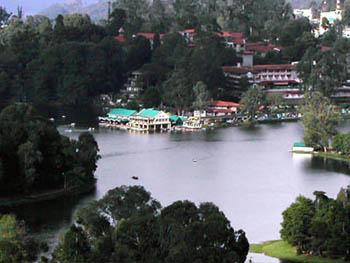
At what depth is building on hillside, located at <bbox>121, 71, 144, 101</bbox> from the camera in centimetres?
A: 3856

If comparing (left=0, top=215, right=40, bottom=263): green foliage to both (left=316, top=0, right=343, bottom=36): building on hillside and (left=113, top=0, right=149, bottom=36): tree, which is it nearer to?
(left=113, top=0, right=149, bottom=36): tree

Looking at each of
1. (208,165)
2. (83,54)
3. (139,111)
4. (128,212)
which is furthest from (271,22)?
(128,212)

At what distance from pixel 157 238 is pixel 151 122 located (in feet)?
63.6

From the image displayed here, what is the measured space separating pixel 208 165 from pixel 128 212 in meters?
10.1

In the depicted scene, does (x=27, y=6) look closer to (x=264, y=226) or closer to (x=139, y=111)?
(x=139, y=111)

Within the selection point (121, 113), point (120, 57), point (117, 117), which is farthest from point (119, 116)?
point (120, 57)

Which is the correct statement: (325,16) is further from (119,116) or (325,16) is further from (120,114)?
(119,116)

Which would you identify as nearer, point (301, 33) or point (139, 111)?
point (139, 111)

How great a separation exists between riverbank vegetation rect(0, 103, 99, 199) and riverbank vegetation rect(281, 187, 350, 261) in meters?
6.18

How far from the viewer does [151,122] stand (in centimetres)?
3234

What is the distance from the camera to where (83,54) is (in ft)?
128

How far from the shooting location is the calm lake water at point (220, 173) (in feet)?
60.3

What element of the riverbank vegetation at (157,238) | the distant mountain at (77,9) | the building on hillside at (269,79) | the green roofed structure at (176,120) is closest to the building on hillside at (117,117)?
the green roofed structure at (176,120)

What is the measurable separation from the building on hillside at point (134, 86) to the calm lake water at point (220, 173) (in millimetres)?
7258
